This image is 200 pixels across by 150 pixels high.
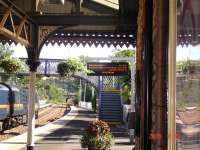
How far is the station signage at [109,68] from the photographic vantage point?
683 inches

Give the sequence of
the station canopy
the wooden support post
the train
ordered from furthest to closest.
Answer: the train, the wooden support post, the station canopy

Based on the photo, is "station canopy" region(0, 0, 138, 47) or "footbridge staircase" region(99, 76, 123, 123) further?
"footbridge staircase" region(99, 76, 123, 123)

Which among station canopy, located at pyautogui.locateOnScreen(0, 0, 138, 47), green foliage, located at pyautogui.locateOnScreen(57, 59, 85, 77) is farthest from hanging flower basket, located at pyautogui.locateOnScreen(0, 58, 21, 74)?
green foliage, located at pyautogui.locateOnScreen(57, 59, 85, 77)

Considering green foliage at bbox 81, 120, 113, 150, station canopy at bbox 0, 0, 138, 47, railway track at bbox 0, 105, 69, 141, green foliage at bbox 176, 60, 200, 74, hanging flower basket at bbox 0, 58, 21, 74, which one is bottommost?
railway track at bbox 0, 105, 69, 141

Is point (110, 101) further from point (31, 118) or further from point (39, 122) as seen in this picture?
point (31, 118)

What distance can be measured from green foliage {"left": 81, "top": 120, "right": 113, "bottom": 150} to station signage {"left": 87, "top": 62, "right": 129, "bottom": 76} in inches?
259

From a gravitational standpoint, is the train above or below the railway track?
above

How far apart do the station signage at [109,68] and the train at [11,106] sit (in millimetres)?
9573

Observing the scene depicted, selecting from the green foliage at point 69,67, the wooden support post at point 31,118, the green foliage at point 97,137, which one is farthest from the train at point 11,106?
the green foliage at point 97,137

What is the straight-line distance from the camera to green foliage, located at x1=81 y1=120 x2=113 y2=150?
10531 millimetres

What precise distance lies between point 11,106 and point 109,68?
12.9 metres

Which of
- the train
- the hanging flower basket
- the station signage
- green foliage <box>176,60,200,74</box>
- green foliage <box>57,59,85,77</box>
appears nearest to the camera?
green foliage <box>176,60,200,74</box>

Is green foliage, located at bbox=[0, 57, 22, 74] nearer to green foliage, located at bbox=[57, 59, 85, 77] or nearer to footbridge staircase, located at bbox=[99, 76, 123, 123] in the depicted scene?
green foliage, located at bbox=[57, 59, 85, 77]

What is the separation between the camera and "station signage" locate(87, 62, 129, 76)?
17.4 m
